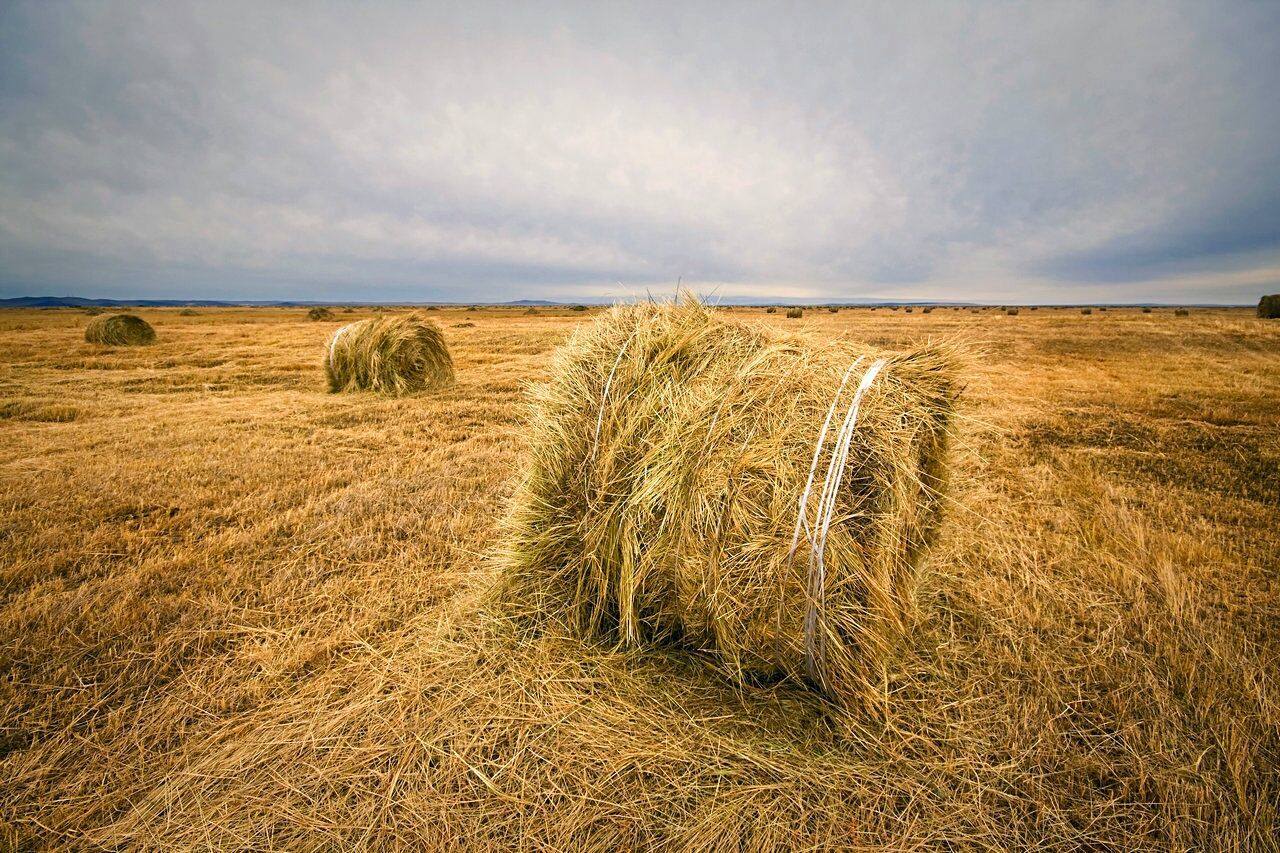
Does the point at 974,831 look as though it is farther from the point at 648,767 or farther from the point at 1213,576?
the point at 1213,576

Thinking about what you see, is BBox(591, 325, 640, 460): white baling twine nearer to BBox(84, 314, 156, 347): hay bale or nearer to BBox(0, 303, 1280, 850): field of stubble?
BBox(0, 303, 1280, 850): field of stubble

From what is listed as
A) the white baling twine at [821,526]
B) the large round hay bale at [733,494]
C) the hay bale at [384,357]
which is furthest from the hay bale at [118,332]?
the white baling twine at [821,526]

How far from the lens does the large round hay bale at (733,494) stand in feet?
8.37

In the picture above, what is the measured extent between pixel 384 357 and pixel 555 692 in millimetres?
9697

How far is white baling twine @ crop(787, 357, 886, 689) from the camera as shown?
239 cm

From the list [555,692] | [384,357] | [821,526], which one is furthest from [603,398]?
[384,357]

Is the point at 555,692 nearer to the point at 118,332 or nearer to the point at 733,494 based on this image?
the point at 733,494

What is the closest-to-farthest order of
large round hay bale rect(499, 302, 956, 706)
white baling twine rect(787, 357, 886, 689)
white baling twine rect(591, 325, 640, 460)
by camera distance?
white baling twine rect(787, 357, 886, 689), large round hay bale rect(499, 302, 956, 706), white baling twine rect(591, 325, 640, 460)

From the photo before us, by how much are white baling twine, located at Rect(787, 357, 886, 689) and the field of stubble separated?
0.44 meters

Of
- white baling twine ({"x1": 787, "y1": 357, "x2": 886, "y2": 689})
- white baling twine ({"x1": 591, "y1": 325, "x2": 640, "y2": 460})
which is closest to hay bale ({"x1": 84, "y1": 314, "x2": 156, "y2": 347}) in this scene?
white baling twine ({"x1": 591, "y1": 325, "x2": 640, "y2": 460})

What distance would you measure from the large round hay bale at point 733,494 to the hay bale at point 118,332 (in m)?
23.9

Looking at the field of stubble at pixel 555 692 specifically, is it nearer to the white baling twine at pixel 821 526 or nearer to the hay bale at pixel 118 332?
the white baling twine at pixel 821 526

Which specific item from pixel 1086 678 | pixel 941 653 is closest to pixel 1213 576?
pixel 1086 678

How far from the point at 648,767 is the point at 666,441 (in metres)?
1.56
